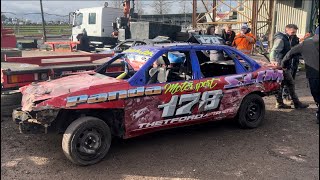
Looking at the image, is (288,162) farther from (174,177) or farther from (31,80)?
(31,80)

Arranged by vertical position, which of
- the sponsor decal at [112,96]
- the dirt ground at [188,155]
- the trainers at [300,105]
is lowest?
the dirt ground at [188,155]

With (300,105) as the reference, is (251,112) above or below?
above

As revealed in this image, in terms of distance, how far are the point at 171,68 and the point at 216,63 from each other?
1125 millimetres

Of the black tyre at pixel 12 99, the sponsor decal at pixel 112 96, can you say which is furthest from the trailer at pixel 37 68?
the sponsor decal at pixel 112 96

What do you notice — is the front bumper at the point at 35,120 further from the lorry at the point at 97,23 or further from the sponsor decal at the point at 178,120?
the lorry at the point at 97,23

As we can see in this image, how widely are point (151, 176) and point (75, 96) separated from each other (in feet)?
4.47

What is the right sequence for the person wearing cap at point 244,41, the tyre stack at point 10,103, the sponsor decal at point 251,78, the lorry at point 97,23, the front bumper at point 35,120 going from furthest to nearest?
the lorry at point 97,23
the person wearing cap at point 244,41
the tyre stack at point 10,103
the sponsor decal at point 251,78
the front bumper at point 35,120

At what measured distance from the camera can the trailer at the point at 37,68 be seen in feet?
18.3

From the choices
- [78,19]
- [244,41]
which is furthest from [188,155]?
[78,19]

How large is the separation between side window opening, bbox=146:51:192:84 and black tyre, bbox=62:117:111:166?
0.95 meters

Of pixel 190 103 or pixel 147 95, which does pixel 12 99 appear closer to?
pixel 147 95

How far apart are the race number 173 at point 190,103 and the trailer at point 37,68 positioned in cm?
216

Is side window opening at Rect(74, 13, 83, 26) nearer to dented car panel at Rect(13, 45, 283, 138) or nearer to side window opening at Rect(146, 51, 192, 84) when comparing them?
dented car panel at Rect(13, 45, 283, 138)

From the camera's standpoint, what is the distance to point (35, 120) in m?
4.19
